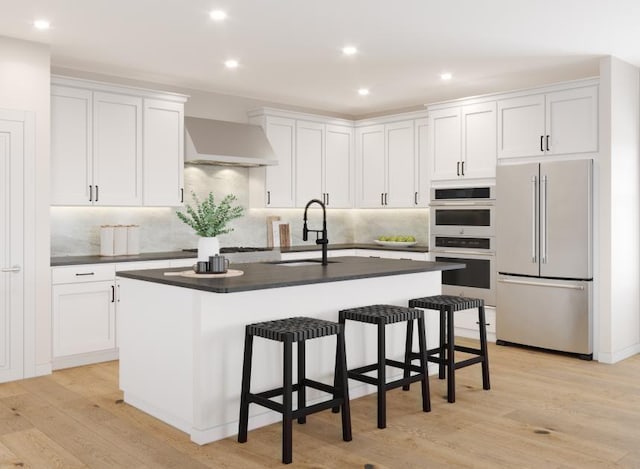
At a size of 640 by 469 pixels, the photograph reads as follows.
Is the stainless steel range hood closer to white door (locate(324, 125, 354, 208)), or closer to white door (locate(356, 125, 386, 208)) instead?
white door (locate(324, 125, 354, 208))

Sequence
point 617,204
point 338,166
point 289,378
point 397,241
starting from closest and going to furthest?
point 289,378 → point 617,204 → point 397,241 → point 338,166

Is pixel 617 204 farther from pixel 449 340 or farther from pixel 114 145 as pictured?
pixel 114 145

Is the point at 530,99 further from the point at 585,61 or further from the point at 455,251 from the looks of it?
the point at 455,251

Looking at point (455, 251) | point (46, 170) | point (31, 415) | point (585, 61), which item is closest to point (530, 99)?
point (585, 61)

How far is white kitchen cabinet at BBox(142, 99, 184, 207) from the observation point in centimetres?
597

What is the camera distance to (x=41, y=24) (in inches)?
175

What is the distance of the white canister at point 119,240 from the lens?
230 inches

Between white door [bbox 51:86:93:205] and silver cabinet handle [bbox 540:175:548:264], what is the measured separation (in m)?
4.14

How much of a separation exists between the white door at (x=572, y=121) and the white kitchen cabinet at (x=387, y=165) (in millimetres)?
1875

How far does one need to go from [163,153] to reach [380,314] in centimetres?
318

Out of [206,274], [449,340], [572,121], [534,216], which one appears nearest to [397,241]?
[534,216]

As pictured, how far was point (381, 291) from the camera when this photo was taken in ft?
14.9

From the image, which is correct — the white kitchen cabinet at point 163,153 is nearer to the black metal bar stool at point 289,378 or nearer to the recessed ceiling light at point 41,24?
the recessed ceiling light at point 41,24

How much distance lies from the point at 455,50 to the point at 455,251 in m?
2.23
